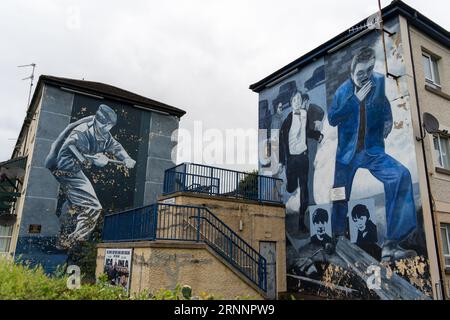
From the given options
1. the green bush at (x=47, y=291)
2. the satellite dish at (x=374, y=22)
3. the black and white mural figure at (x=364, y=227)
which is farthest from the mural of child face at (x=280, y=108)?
the green bush at (x=47, y=291)

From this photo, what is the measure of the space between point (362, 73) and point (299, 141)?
12.3 ft

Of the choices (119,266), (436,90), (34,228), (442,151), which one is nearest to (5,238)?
(34,228)

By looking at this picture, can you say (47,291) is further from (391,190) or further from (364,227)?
(391,190)

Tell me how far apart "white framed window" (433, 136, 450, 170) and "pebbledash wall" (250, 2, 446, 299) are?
4.91ft

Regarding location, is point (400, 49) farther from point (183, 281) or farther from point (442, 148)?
point (183, 281)

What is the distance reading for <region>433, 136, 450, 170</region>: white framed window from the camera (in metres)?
11.4

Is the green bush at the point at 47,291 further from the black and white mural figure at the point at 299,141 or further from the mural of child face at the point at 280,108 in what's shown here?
the mural of child face at the point at 280,108

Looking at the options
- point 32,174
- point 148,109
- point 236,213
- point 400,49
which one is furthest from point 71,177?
point 400,49

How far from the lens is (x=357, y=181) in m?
11.7

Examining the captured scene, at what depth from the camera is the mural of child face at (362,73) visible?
474 inches

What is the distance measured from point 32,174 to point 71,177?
1651mm

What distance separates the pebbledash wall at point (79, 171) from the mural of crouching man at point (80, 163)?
0.04m

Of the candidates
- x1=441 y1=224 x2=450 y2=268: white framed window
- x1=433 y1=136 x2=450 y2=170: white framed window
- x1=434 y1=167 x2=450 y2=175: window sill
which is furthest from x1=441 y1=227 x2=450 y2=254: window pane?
x1=433 y1=136 x2=450 y2=170: white framed window

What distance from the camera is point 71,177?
16234 mm
